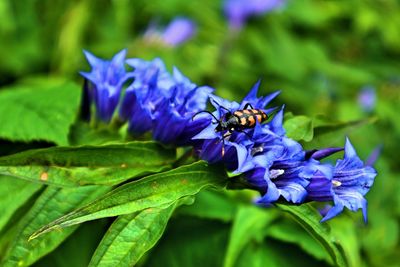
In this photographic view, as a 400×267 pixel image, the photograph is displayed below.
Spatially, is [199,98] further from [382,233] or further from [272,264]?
[382,233]

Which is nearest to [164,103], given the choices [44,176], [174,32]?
[44,176]

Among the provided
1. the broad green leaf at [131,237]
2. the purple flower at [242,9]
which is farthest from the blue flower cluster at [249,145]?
the purple flower at [242,9]

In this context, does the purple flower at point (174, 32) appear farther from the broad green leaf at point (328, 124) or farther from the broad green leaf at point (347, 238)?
the broad green leaf at point (328, 124)

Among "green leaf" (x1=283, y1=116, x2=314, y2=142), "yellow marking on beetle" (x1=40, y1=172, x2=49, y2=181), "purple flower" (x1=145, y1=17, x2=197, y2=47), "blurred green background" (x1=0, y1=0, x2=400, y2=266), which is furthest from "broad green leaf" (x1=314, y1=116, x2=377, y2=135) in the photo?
"purple flower" (x1=145, y1=17, x2=197, y2=47)

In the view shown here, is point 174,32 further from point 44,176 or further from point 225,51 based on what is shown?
point 44,176

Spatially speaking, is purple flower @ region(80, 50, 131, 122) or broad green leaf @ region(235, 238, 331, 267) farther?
broad green leaf @ region(235, 238, 331, 267)

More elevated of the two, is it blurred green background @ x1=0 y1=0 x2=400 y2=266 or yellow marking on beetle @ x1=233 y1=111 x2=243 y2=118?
yellow marking on beetle @ x1=233 y1=111 x2=243 y2=118

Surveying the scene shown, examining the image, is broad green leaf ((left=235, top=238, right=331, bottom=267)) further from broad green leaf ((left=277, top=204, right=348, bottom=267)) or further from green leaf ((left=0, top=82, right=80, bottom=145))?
green leaf ((left=0, top=82, right=80, bottom=145))
